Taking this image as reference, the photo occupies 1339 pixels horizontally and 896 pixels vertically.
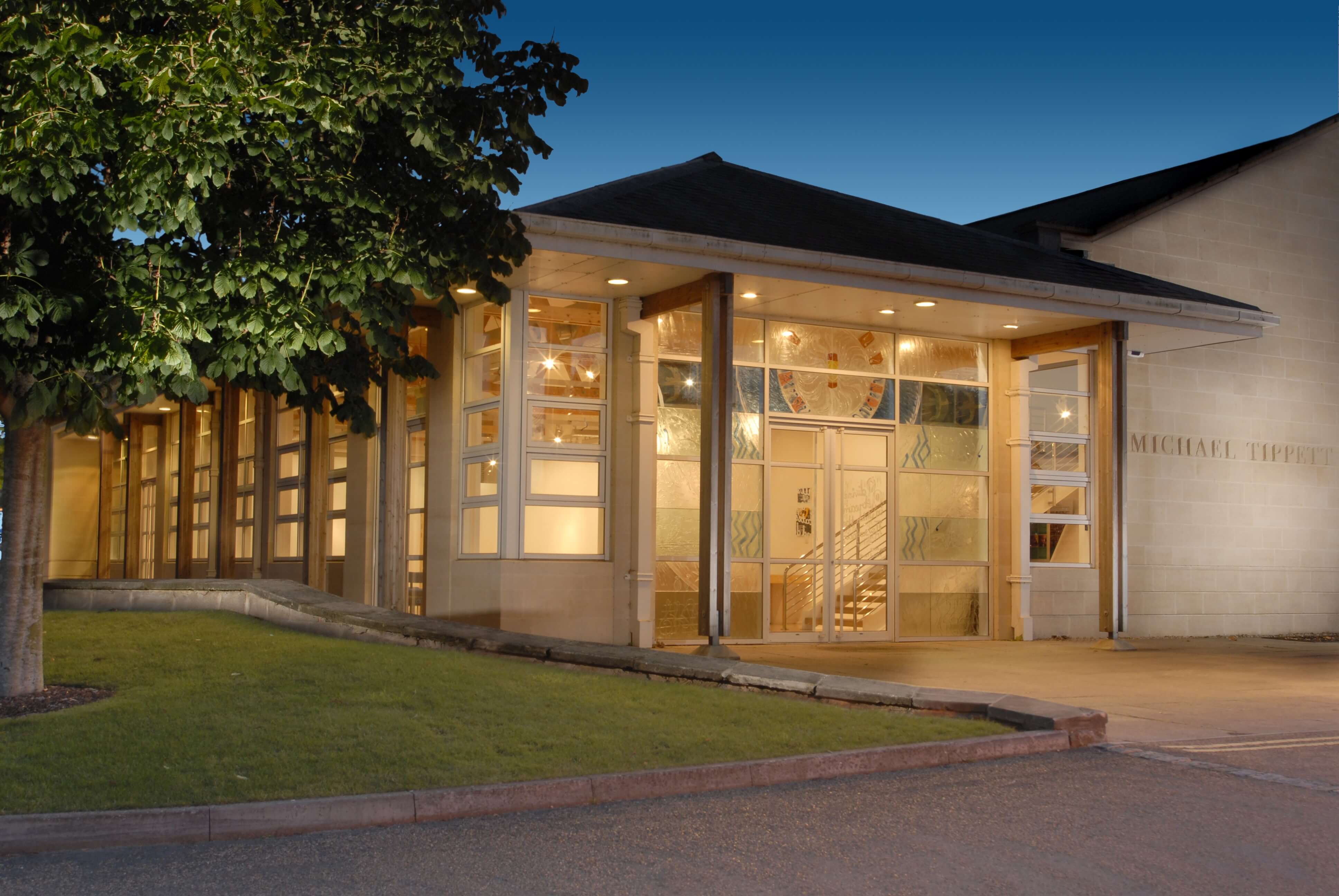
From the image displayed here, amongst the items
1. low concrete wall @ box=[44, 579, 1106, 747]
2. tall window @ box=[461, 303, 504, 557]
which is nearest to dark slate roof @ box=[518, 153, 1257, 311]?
tall window @ box=[461, 303, 504, 557]

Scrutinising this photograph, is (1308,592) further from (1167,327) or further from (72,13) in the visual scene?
(72,13)

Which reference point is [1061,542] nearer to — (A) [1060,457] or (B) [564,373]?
(A) [1060,457]

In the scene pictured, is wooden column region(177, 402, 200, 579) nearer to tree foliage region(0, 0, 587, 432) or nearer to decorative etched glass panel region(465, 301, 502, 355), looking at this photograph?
decorative etched glass panel region(465, 301, 502, 355)

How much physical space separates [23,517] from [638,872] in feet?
20.3

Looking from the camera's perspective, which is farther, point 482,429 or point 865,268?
point 482,429

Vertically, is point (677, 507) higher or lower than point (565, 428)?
lower

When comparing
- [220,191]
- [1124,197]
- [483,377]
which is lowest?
[483,377]

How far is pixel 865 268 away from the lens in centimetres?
1395

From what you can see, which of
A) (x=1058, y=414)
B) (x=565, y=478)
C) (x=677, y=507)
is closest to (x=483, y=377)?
(x=565, y=478)

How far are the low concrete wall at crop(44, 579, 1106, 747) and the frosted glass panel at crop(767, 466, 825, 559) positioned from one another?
4.76 meters

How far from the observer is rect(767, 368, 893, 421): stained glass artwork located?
16.4 meters

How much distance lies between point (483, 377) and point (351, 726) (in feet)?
25.3

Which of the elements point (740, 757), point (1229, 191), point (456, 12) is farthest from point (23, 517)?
point (1229, 191)

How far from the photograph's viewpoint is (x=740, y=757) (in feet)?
25.5
